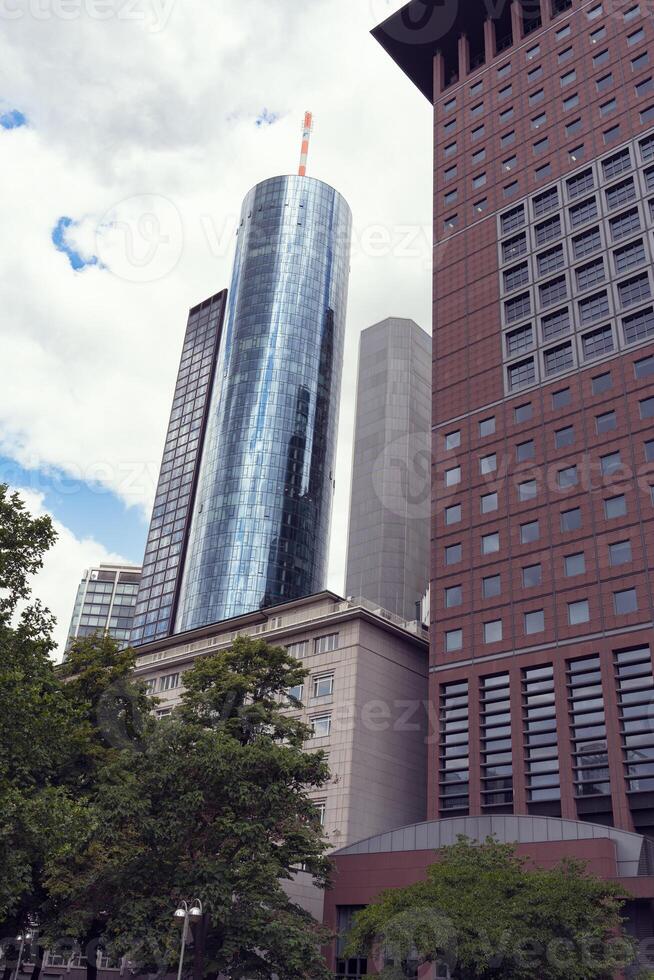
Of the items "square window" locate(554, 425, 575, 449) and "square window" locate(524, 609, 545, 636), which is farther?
"square window" locate(554, 425, 575, 449)

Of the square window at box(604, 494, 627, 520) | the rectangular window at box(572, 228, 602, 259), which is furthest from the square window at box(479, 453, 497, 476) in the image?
the rectangular window at box(572, 228, 602, 259)

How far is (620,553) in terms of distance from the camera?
58031mm

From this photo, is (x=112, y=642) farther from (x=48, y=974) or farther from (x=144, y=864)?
(x=48, y=974)

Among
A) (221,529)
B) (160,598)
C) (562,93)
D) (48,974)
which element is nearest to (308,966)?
(48,974)

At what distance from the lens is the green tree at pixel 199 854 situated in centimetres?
3606

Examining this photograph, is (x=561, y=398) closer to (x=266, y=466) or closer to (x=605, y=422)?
(x=605, y=422)

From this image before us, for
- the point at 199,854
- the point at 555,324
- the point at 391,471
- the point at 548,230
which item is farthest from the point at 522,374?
the point at 391,471

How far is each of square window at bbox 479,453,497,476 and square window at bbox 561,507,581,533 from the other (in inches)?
321

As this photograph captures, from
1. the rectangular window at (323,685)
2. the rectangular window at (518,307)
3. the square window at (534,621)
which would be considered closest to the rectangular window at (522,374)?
the rectangular window at (518,307)

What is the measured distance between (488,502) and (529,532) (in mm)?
4846

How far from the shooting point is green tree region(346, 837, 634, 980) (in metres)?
32.7

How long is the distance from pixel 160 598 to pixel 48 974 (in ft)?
410

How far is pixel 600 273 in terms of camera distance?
229 ft

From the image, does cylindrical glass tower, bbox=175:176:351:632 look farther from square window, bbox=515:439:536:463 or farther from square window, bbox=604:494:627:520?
square window, bbox=604:494:627:520
